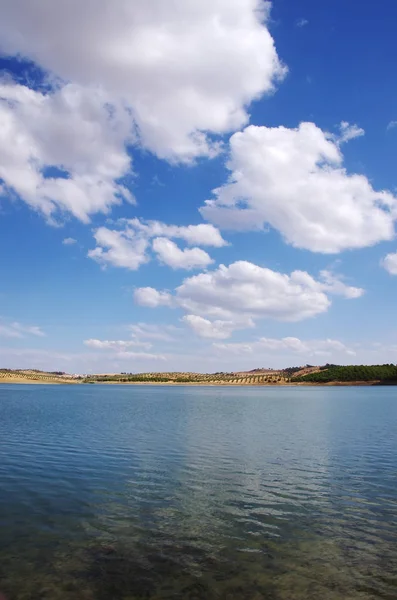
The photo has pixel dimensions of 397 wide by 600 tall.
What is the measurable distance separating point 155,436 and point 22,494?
86.3ft

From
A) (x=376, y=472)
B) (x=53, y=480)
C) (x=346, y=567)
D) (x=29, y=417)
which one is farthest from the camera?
(x=29, y=417)

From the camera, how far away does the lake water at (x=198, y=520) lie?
1566cm

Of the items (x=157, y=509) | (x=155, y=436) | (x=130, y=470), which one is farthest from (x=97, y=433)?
(x=157, y=509)

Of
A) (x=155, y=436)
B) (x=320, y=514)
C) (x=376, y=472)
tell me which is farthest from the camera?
(x=155, y=436)

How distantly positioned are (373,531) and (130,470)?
62.7 ft

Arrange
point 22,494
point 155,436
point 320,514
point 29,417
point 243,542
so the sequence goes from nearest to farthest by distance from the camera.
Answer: point 243,542, point 320,514, point 22,494, point 155,436, point 29,417

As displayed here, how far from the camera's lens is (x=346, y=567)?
17031mm

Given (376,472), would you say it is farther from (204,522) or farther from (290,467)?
(204,522)

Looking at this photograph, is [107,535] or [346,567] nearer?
[346,567]

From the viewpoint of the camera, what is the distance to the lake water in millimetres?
15664

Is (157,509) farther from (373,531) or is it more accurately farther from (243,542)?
(373,531)

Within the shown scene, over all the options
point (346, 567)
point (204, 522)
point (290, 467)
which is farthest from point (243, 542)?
point (290, 467)

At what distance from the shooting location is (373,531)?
21109mm

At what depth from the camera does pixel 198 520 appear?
22469 millimetres
